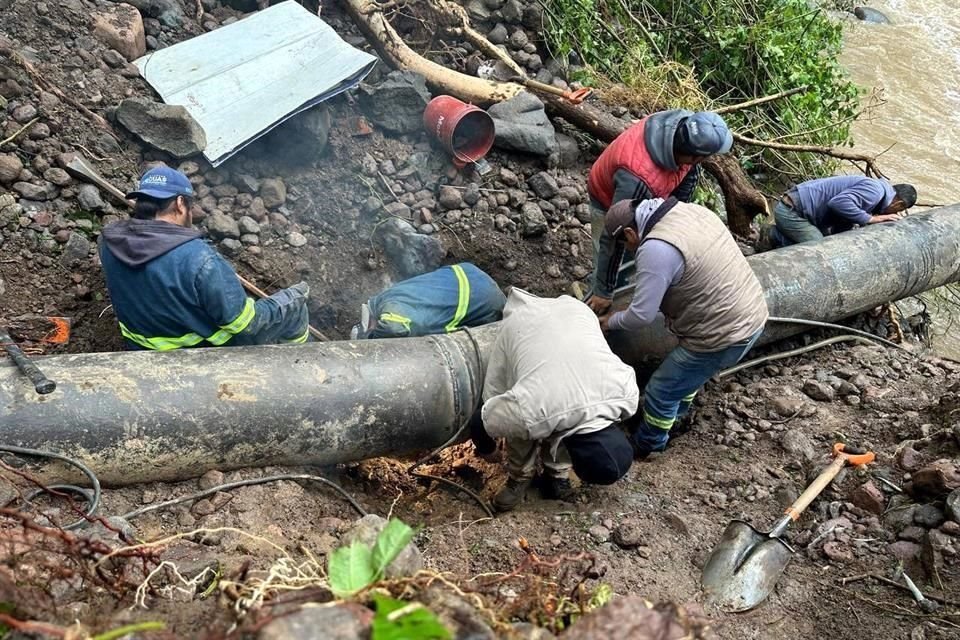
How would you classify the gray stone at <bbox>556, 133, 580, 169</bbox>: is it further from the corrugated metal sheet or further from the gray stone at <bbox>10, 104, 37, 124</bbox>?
the gray stone at <bbox>10, 104, 37, 124</bbox>

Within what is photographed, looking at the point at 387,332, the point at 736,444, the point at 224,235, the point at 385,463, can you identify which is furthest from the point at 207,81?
the point at 736,444

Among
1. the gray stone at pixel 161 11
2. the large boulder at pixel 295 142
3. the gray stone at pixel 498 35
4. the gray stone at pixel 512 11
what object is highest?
the gray stone at pixel 512 11

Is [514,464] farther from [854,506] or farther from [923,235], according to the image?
[923,235]

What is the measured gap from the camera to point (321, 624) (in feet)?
4.34

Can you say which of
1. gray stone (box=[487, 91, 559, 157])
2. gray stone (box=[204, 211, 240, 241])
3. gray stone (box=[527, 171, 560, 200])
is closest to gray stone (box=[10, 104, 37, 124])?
gray stone (box=[204, 211, 240, 241])

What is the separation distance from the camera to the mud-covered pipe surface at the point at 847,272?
400 cm

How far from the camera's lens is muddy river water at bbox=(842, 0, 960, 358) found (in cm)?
759

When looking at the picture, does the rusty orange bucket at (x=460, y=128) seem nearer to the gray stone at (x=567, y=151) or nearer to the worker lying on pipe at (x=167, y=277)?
the gray stone at (x=567, y=151)

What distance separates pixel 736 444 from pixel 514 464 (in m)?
1.40

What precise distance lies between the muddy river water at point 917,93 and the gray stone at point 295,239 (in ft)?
17.1

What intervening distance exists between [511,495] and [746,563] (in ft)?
3.50

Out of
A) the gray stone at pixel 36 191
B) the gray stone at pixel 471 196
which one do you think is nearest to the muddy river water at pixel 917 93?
the gray stone at pixel 471 196

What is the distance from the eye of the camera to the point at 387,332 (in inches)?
140

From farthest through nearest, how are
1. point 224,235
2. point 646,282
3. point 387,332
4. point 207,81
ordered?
1. point 207,81
2. point 224,235
3. point 387,332
4. point 646,282
